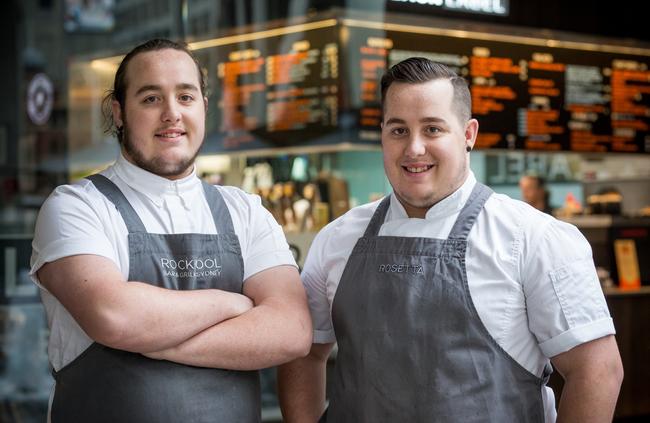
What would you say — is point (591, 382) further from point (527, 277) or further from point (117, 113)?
point (117, 113)

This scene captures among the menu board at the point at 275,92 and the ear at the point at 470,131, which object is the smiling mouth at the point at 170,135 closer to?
the ear at the point at 470,131

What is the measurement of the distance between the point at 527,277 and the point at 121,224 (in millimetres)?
857

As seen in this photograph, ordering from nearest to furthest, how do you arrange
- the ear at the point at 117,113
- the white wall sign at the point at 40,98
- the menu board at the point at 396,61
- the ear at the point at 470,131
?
the ear at the point at 470,131 < the ear at the point at 117,113 < the menu board at the point at 396,61 < the white wall sign at the point at 40,98

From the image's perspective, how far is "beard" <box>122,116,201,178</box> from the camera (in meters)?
2.19

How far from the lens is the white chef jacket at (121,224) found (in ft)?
6.69

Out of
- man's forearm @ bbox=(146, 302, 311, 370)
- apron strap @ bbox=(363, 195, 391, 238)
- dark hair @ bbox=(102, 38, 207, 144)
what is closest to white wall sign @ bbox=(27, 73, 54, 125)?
dark hair @ bbox=(102, 38, 207, 144)

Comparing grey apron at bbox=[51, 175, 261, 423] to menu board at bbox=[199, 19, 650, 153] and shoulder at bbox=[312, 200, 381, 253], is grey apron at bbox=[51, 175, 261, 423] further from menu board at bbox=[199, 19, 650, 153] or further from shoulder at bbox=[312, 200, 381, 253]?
menu board at bbox=[199, 19, 650, 153]

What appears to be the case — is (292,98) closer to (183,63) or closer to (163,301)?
(183,63)

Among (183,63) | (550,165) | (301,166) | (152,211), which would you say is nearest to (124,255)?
(152,211)

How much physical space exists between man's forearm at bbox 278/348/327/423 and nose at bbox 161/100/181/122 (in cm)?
65

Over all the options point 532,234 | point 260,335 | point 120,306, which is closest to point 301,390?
point 260,335

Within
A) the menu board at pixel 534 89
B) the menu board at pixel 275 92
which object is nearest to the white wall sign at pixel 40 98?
the menu board at pixel 275 92

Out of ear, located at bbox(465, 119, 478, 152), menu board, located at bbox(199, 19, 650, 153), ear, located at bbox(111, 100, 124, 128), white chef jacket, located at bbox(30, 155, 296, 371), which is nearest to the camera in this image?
white chef jacket, located at bbox(30, 155, 296, 371)

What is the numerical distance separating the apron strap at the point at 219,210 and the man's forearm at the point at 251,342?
21cm
